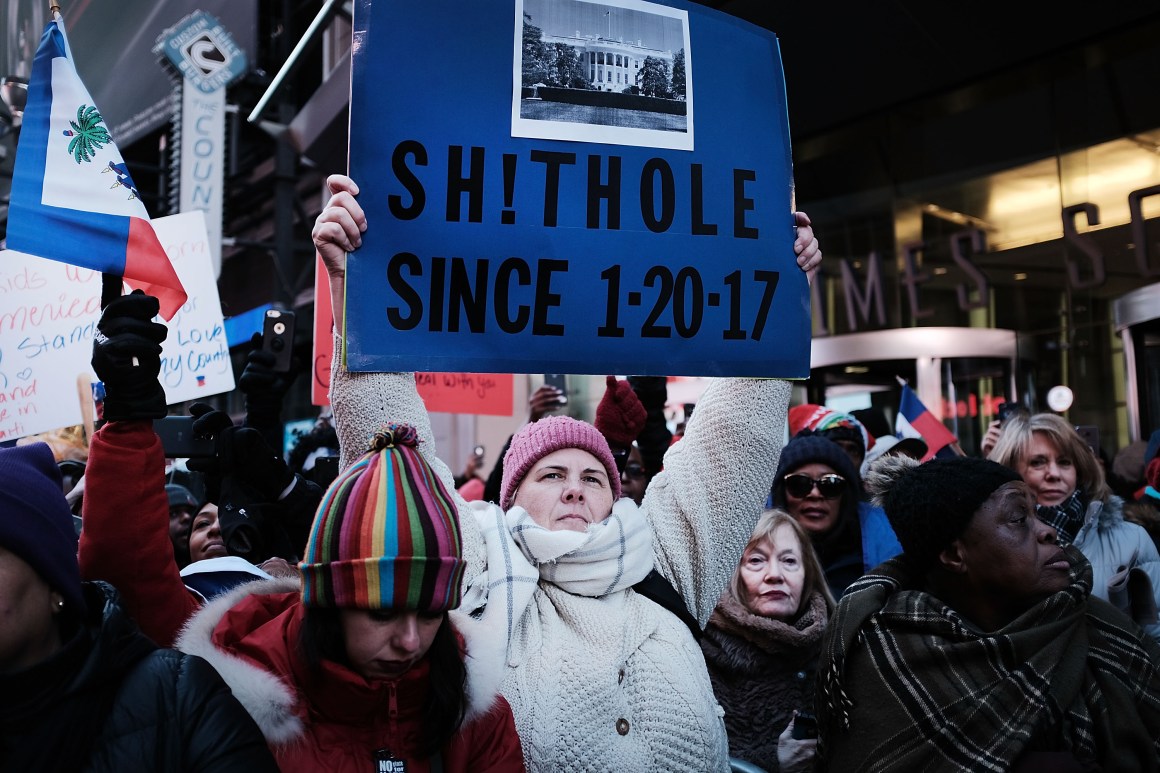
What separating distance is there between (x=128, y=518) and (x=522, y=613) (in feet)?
2.92

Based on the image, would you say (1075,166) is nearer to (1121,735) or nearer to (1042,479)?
(1042,479)

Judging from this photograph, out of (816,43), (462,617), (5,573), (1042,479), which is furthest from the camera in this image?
(816,43)

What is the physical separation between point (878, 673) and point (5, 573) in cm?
190

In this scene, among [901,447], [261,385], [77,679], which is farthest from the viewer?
[901,447]

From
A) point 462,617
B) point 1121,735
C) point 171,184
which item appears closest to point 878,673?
point 1121,735

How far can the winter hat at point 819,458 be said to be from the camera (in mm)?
3895

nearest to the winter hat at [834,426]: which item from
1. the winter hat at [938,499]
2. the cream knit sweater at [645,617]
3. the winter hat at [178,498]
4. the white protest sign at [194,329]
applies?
the winter hat at [938,499]

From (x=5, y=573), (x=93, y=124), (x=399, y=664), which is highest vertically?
(x=93, y=124)

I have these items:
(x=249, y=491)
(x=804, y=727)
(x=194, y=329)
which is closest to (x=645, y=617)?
(x=804, y=727)

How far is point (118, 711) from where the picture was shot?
161 centimetres

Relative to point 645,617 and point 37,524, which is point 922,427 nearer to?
point 645,617

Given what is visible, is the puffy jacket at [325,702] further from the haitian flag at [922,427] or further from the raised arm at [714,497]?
the haitian flag at [922,427]

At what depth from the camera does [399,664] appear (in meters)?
1.80

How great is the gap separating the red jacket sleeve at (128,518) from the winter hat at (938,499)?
1.80 meters
